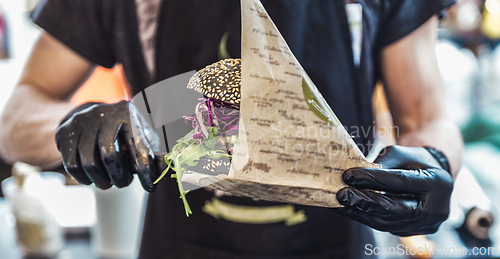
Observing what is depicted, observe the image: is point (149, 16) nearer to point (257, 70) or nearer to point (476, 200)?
point (257, 70)

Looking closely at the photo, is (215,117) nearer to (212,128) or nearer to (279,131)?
(212,128)

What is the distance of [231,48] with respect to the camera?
0.81 m

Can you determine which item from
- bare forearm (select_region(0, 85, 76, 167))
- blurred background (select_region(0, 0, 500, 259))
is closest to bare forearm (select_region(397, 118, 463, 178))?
blurred background (select_region(0, 0, 500, 259))

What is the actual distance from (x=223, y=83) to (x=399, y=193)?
0.40m

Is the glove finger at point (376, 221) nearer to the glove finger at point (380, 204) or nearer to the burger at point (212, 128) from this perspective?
the glove finger at point (380, 204)

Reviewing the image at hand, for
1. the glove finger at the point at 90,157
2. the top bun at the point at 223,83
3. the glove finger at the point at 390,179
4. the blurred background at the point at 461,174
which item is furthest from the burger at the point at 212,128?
the blurred background at the point at 461,174

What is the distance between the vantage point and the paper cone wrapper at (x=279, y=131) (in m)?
0.47

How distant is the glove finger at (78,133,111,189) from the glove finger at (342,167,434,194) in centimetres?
46

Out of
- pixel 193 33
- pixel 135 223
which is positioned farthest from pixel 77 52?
pixel 135 223

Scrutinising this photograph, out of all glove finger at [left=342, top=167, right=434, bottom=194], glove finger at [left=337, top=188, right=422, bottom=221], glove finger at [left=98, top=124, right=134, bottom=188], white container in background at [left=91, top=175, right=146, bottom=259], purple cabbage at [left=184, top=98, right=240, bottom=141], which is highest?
purple cabbage at [left=184, top=98, right=240, bottom=141]

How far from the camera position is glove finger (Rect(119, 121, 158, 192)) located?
553 mm

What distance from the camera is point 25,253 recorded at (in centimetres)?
126

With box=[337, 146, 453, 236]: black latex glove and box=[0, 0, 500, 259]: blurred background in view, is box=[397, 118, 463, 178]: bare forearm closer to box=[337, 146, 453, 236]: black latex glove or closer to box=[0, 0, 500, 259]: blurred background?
box=[337, 146, 453, 236]: black latex glove

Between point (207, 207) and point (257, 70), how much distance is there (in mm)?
532
